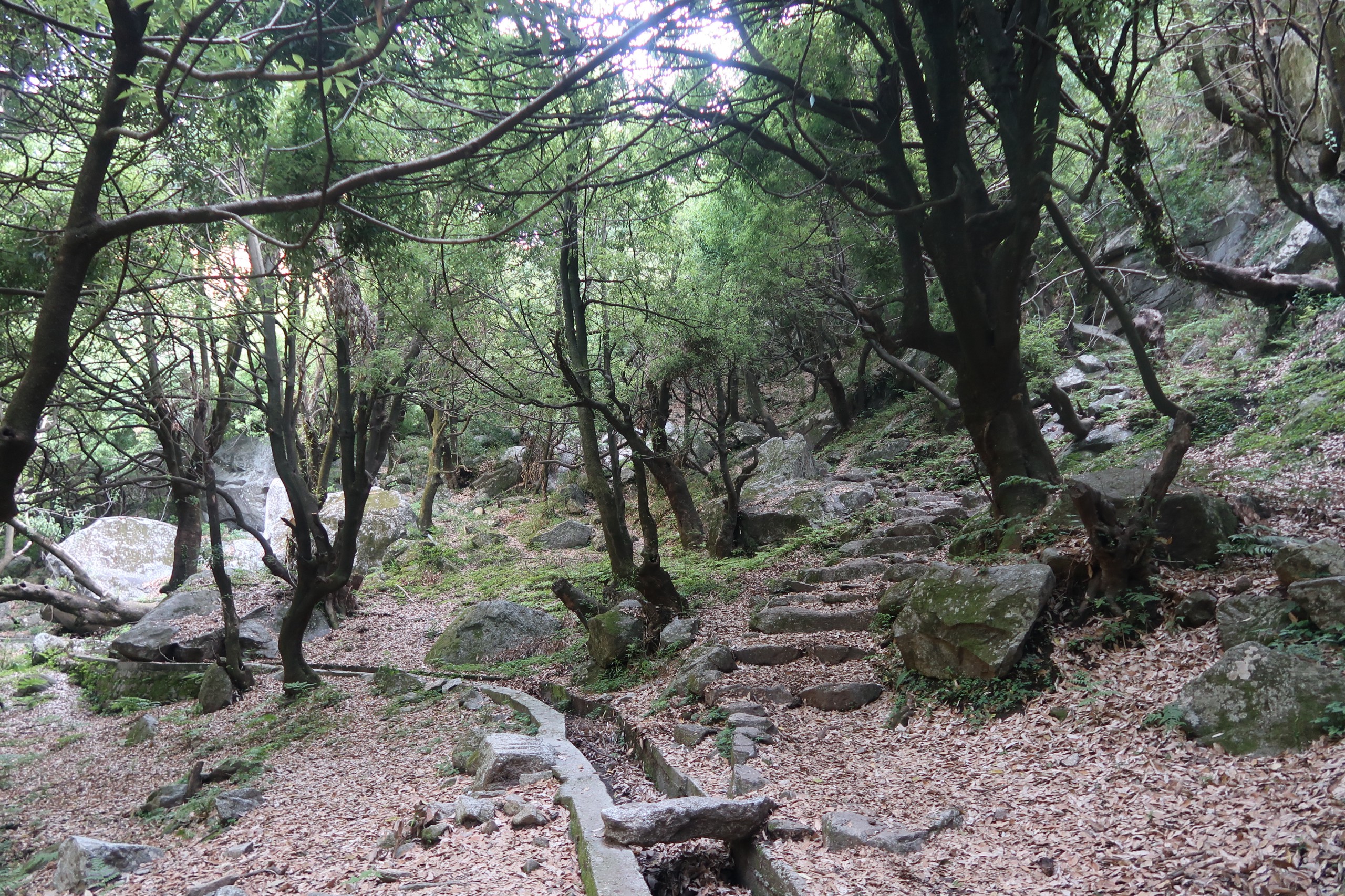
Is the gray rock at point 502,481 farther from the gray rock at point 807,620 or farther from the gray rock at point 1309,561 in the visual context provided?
the gray rock at point 1309,561

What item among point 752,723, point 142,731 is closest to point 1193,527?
point 752,723

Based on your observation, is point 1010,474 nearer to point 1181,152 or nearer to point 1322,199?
point 1322,199

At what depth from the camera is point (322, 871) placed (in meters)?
3.88

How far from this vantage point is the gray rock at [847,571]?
337 inches

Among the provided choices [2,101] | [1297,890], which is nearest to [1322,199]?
[1297,890]

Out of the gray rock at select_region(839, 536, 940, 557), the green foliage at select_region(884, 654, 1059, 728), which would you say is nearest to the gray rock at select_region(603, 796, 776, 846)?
the green foliage at select_region(884, 654, 1059, 728)

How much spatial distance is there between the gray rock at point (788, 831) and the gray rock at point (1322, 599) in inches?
114

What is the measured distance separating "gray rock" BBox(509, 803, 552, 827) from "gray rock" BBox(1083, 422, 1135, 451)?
9.41 m

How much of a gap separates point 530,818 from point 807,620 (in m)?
3.71

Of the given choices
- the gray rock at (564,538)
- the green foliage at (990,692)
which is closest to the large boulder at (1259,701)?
the green foliage at (990,692)

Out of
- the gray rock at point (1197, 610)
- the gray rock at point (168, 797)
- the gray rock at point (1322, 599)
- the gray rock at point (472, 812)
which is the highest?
the gray rock at point (1322, 599)

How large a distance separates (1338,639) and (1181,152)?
1214 centimetres

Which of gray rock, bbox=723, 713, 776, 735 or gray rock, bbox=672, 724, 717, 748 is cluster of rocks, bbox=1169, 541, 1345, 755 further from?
gray rock, bbox=672, 724, 717, 748

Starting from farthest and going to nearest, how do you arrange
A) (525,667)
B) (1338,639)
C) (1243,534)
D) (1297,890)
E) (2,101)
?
(525,667), (2,101), (1243,534), (1338,639), (1297,890)
